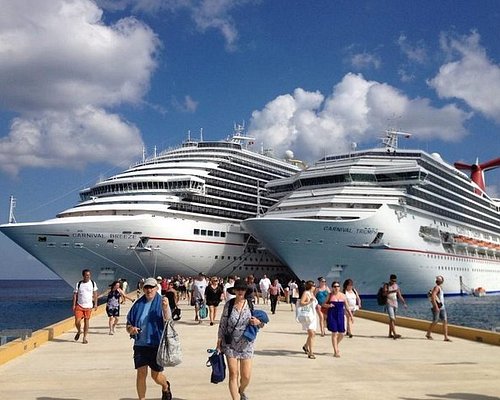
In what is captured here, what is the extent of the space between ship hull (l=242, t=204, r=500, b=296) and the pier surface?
24277mm

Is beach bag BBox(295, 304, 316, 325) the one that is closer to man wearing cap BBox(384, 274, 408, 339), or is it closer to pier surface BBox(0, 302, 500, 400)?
pier surface BBox(0, 302, 500, 400)

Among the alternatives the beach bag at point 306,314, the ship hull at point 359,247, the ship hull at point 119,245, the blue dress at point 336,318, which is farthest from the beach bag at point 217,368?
the ship hull at point 119,245

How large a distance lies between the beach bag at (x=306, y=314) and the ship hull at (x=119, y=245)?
3285 centimetres

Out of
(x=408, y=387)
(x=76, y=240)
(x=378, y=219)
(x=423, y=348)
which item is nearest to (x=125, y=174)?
(x=76, y=240)

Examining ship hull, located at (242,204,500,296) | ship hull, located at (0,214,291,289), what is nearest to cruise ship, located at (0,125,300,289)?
ship hull, located at (0,214,291,289)

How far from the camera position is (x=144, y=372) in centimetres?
583

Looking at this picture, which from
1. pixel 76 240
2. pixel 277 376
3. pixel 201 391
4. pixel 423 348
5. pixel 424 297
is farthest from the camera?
pixel 424 297

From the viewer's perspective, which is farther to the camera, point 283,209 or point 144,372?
point 283,209

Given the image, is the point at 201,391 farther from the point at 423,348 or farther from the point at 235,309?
the point at 423,348

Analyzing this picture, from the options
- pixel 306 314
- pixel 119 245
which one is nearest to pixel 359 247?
pixel 119 245

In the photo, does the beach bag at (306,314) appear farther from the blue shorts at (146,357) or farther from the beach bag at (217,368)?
the blue shorts at (146,357)

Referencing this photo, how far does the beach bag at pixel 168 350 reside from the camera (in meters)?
5.63

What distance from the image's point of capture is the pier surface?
6.70m

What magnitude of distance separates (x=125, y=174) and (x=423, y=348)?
43113 millimetres
